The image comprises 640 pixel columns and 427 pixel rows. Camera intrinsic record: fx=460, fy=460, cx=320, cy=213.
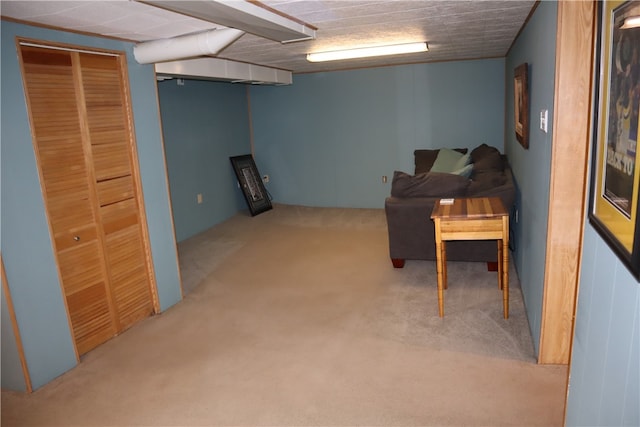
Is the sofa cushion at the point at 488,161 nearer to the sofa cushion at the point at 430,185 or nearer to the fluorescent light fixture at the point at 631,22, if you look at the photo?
the sofa cushion at the point at 430,185

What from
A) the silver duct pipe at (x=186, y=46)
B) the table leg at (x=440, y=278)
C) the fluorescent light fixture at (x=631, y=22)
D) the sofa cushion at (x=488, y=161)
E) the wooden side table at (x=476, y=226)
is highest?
the silver duct pipe at (x=186, y=46)

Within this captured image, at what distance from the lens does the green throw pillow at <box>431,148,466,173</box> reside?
5258mm

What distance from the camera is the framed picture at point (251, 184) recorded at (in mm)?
6539

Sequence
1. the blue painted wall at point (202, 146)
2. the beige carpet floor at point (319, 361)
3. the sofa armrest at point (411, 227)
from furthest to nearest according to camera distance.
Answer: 1. the blue painted wall at point (202, 146)
2. the sofa armrest at point (411, 227)
3. the beige carpet floor at point (319, 361)

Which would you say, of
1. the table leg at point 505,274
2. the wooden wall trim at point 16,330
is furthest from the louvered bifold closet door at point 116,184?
the table leg at point 505,274

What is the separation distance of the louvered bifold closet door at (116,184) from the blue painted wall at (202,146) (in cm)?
216

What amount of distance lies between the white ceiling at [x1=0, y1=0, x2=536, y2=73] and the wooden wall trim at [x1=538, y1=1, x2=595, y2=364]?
79cm

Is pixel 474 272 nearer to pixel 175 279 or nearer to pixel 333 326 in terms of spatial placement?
pixel 333 326

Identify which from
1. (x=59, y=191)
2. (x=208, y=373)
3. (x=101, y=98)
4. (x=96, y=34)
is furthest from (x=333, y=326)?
(x=96, y=34)

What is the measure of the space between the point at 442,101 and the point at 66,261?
489 cm

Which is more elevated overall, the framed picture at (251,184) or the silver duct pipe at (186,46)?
the silver duct pipe at (186,46)

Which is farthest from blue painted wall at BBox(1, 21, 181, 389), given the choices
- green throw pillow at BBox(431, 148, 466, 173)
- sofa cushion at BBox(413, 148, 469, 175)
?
sofa cushion at BBox(413, 148, 469, 175)

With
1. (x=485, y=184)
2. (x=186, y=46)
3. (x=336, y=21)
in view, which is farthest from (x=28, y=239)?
(x=485, y=184)

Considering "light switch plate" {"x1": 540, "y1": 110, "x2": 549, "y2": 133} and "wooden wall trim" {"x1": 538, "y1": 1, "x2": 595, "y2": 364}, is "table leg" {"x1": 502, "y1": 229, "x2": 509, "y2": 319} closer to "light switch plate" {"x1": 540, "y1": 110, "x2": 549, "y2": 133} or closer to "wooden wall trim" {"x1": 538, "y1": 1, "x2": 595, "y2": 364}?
"wooden wall trim" {"x1": 538, "y1": 1, "x2": 595, "y2": 364}
